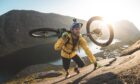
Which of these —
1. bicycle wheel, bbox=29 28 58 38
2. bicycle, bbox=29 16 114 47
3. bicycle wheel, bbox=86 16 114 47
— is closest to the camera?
bicycle wheel, bbox=86 16 114 47

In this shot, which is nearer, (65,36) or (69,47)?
(65,36)

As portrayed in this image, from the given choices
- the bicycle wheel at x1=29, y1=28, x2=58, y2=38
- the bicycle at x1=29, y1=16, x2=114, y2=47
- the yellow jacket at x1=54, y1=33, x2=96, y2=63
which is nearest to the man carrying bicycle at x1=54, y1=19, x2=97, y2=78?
the yellow jacket at x1=54, y1=33, x2=96, y2=63

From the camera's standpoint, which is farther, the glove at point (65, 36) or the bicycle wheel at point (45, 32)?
the bicycle wheel at point (45, 32)

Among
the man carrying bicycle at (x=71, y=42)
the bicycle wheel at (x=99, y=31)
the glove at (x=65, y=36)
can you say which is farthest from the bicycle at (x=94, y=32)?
the man carrying bicycle at (x=71, y=42)

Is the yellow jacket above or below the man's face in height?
below

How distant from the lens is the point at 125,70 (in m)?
10.2

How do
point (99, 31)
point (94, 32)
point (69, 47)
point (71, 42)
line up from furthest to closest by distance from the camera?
point (69, 47) → point (71, 42) → point (94, 32) → point (99, 31)

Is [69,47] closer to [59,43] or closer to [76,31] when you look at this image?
[59,43]

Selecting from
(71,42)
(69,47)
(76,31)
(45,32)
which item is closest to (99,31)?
(76,31)

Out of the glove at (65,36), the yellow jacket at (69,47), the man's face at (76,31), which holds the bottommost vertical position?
the yellow jacket at (69,47)

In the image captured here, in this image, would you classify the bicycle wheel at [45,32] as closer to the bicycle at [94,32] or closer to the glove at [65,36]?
the bicycle at [94,32]

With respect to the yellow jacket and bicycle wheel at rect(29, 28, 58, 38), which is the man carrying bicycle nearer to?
the yellow jacket

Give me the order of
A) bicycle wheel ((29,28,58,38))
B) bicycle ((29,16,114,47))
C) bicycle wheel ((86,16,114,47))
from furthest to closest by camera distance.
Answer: bicycle wheel ((29,28,58,38))
bicycle ((29,16,114,47))
bicycle wheel ((86,16,114,47))

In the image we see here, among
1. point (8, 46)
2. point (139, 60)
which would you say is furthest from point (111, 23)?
point (8, 46)
